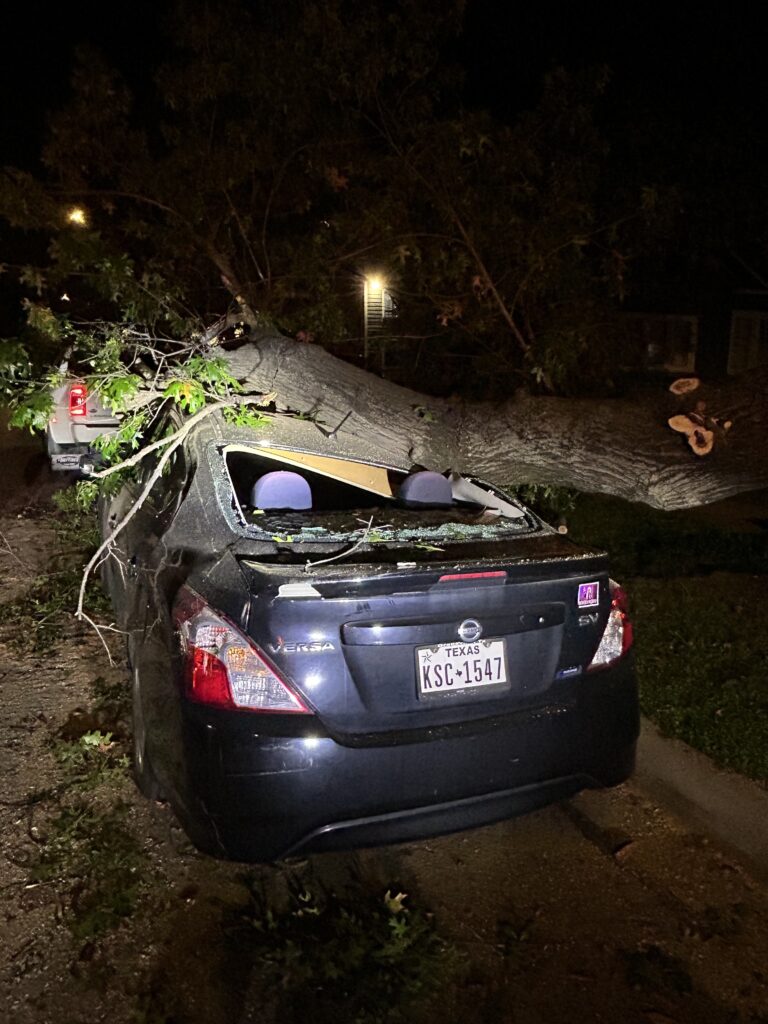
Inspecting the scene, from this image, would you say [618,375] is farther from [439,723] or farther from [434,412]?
[439,723]

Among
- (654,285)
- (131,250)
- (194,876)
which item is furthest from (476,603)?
(654,285)

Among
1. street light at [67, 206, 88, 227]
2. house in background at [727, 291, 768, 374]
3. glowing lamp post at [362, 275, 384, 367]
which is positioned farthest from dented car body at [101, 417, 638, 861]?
house in background at [727, 291, 768, 374]

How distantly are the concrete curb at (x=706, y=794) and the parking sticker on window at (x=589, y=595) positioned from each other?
1.29 m

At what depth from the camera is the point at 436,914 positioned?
3.26m

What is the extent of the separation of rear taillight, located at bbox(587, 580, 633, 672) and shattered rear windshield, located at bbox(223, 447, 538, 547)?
50 cm

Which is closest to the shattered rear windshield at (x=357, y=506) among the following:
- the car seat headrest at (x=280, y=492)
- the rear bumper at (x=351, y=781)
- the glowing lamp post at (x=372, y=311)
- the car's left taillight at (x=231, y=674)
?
the car seat headrest at (x=280, y=492)

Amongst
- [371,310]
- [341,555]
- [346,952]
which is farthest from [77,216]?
[346,952]

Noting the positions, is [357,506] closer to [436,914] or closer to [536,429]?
[536,429]

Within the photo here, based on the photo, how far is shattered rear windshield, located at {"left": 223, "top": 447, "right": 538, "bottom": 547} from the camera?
11.6 feet

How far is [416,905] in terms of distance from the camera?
3.29 meters

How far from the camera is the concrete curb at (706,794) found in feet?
12.3

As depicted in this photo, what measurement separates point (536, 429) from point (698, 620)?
2096 millimetres

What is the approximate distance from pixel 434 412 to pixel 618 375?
24.3 feet

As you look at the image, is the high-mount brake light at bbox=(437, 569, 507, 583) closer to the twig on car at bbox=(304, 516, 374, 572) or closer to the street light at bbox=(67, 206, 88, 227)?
the twig on car at bbox=(304, 516, 374, 572)
